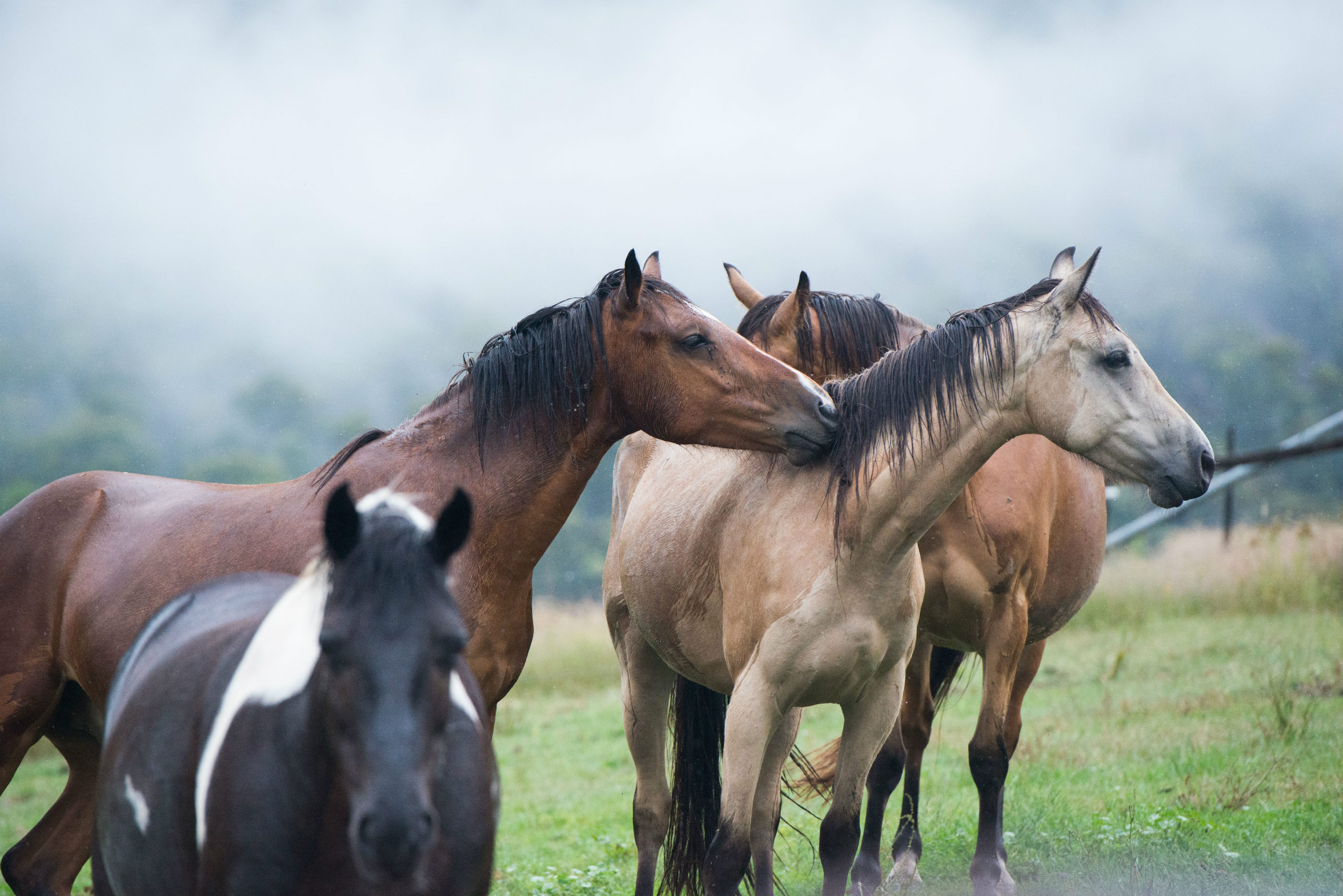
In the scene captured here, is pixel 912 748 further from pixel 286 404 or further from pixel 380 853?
pixel 286 404

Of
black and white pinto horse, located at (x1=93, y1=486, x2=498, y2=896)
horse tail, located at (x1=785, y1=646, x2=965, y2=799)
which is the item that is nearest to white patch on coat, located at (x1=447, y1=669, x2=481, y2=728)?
black and white pinto horse, located at (x1=93, y1=486, x2=498, y2=896)

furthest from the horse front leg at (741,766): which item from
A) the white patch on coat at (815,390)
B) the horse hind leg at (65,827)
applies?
the horse hind leg at (65,827)

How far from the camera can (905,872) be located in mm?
4703

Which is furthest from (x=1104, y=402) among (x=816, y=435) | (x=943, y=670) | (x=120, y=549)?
(x=120, y=549)

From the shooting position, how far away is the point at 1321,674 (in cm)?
830

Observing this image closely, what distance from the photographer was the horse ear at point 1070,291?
3316 millimetres

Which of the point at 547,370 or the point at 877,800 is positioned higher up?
the point at 547,370

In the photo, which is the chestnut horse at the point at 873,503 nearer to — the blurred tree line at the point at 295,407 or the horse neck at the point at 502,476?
the horse neck at the point at 502,476

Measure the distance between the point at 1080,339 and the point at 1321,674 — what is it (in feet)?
22.0

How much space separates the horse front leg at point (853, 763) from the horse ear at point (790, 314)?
1.55 meters

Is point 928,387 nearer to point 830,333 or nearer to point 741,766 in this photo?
point 830,333

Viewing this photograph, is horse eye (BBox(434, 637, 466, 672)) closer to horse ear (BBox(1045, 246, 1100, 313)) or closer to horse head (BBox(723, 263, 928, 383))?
horse ear (BBox(1045, 246, 1100, 313))

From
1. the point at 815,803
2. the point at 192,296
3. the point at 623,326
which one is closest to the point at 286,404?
the point at 192,296

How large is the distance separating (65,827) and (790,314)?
11.5ft
